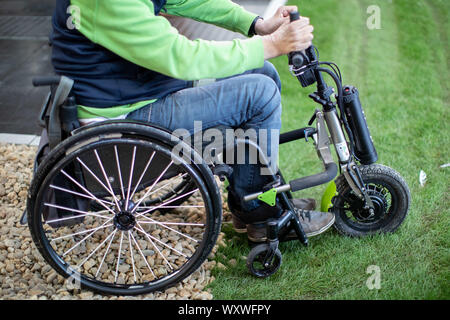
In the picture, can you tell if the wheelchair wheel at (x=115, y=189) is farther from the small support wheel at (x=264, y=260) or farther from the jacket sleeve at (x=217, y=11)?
the jacket sleeve at (x=217, y=11)

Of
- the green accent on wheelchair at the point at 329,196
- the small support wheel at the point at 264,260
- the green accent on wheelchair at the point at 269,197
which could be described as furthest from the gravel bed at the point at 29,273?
the green accent on wheelchair at the point at 329,196

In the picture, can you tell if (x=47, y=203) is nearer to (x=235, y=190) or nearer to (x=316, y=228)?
(x=235, y=190)

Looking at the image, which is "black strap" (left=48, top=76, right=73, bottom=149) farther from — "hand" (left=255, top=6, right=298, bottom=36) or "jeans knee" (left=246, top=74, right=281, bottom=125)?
"hand" (left=255, top=6, right=298, bottom=36)

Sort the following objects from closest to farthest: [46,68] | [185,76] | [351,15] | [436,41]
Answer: [185,76]
[46,68]
[436,41]
[351,15]

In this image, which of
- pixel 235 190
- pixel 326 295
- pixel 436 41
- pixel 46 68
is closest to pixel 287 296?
pixel 326 295

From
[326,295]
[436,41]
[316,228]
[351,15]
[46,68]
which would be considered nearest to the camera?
[326,295]

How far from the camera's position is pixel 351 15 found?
18.4 ft

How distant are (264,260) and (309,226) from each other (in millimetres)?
312

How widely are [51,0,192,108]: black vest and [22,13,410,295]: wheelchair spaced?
9 centimetres

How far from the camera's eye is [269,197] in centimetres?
226

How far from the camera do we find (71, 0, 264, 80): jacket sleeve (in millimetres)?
1821

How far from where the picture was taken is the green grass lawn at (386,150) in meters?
2.33

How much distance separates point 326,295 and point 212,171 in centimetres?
77

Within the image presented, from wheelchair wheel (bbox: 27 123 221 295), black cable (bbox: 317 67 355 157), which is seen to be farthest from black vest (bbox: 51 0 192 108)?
black cable (bbox: 317 67 355 157)
